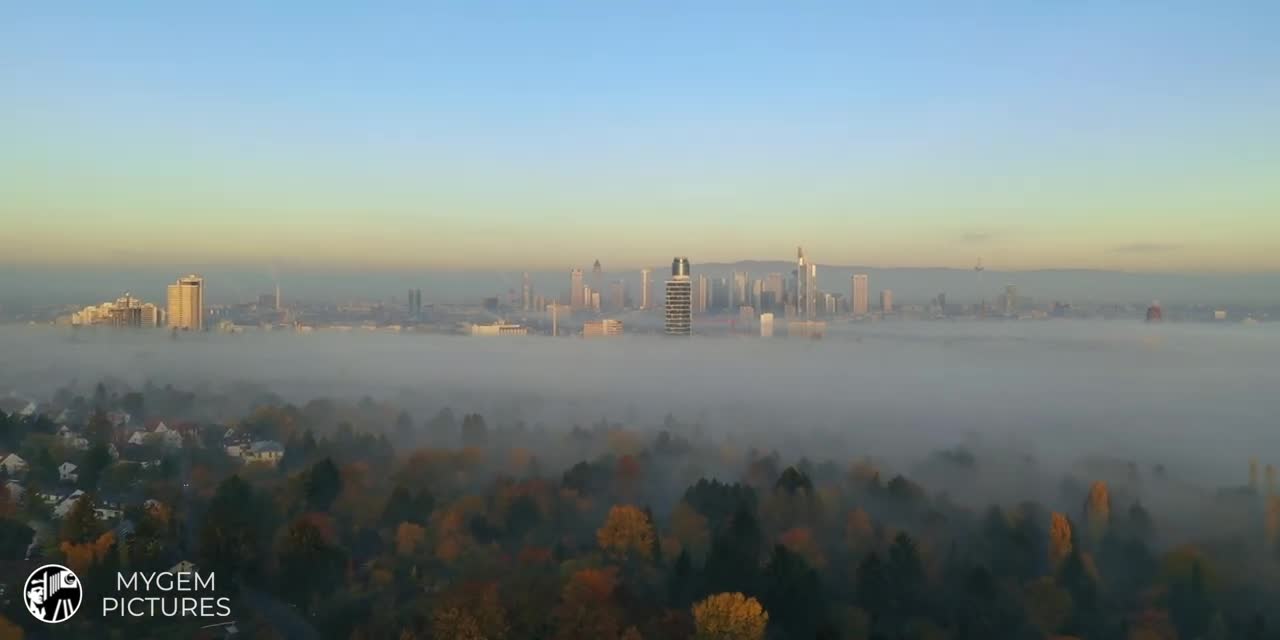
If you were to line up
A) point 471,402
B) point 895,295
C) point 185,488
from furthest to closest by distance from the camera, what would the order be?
point 895,295 < point 471,402 < point 185,488

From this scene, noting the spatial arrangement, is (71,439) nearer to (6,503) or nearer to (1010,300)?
(6,503)

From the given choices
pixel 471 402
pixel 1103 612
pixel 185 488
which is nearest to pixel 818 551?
pixel 1103 612

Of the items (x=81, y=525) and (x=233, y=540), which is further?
(x=81, y=525)

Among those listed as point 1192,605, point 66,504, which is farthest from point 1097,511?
point 66,504

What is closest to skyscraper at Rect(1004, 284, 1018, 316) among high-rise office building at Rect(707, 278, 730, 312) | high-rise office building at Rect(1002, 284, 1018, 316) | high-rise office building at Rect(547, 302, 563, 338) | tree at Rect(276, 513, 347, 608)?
high-rise office building at Rect(1002, 284, 1018, 316)

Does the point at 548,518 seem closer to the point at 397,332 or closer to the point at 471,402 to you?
the point at 471,402

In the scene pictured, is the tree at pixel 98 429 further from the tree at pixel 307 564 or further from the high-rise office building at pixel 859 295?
the high-rise office building at pixel 859 295

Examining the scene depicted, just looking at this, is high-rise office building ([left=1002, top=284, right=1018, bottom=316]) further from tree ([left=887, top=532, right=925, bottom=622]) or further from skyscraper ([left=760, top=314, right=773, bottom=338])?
tree ([left=887, top=532, right=925, bottom=622])
